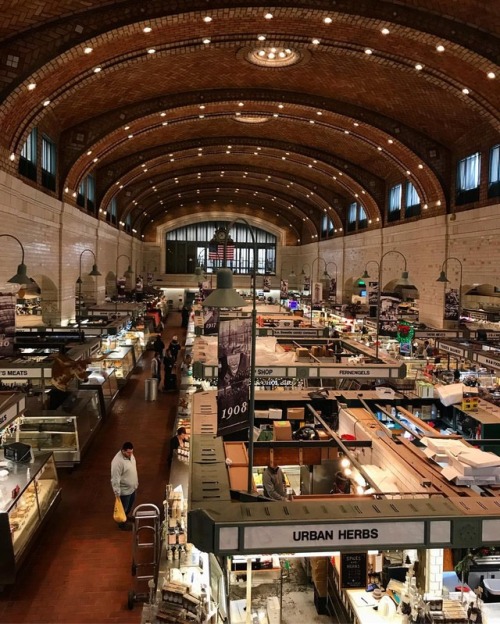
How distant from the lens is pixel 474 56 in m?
12.4

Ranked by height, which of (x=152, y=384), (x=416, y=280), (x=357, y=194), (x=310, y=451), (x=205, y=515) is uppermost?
(x=357, y=194)

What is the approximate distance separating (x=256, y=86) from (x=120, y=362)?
1025 centimetres

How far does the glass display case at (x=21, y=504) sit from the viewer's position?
21.7ft

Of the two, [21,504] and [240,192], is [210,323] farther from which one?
[240,192]

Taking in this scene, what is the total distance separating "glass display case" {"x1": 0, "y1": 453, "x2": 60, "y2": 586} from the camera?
662 cm

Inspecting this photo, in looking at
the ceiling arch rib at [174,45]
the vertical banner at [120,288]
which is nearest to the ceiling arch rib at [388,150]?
the ceiling arch rib at [174,45]

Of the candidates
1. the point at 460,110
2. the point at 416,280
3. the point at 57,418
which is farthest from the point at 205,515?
the point at 416,280

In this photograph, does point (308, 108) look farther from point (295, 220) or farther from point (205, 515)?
point (295, 220)

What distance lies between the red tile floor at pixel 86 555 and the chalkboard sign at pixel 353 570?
2.56 metres

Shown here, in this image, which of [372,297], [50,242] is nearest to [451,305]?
[372,297]

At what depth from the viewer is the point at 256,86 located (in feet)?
62.6

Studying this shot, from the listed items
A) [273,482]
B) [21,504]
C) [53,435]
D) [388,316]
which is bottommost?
[21,504]

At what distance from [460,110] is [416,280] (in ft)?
24.2

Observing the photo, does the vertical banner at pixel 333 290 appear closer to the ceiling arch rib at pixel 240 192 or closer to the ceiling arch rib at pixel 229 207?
the ceiling arch rib at pixel 240 192
